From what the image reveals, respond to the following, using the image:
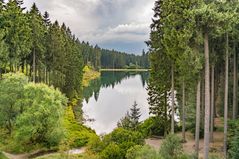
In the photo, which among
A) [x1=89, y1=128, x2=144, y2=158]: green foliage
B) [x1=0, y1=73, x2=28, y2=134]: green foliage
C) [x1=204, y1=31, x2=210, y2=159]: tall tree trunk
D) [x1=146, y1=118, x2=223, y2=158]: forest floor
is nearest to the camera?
[x1=204, y1=31, x2=210, y2=159]: tall tree trunk

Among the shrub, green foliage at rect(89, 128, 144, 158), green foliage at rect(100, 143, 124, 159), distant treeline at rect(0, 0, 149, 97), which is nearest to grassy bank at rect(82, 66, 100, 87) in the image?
distant treeline at rect(0, 0, 149, 97)

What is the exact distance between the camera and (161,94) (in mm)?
36062

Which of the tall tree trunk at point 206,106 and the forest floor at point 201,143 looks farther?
the forest floor at point 201,143

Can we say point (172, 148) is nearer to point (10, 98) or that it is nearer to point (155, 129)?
point (155, 129)

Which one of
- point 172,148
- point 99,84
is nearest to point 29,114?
point 172,148

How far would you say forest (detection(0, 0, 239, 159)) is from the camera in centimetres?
2280

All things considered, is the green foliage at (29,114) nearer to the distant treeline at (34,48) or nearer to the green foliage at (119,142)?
the green foliage at (119,142)

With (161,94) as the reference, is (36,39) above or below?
above

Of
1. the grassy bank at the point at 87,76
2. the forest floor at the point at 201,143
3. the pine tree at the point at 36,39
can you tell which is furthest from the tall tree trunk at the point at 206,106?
the grassy bank at the point at 87,76

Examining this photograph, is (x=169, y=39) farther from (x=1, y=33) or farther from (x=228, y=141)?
(x=1, y=33)

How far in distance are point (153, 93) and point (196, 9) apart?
15.7m

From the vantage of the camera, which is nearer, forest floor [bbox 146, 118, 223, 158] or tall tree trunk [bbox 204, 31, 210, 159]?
tall tree trunk [bbox 204, 31, 210, 159]

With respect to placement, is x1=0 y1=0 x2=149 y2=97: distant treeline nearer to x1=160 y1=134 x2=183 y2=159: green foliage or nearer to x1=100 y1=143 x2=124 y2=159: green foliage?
x1=100 y1=143 x2=124 y2=159: green foliage

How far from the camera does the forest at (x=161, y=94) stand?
74.8 feet
